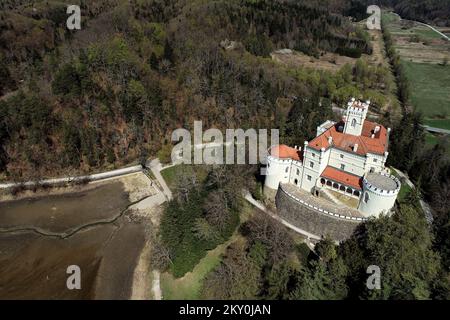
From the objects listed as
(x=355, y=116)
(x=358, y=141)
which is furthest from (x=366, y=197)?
(x=355, y=116)

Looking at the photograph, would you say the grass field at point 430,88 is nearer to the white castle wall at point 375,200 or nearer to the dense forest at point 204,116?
the dense forest at point 204,116

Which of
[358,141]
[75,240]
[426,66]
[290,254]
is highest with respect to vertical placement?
[358,141]

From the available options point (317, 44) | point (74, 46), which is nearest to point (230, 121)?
point (74, 46)

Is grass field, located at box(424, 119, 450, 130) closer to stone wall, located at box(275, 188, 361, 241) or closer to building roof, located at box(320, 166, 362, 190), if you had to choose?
building roof, located at box(320, 166, 362, 190)

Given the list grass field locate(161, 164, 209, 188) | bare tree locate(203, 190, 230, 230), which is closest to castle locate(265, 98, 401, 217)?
bare tree locate(203, 190, 230, 230)

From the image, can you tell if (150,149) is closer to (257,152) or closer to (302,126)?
(257,152)

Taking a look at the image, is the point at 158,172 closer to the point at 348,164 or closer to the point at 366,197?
the point at 348,164

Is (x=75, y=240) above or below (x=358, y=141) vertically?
below
